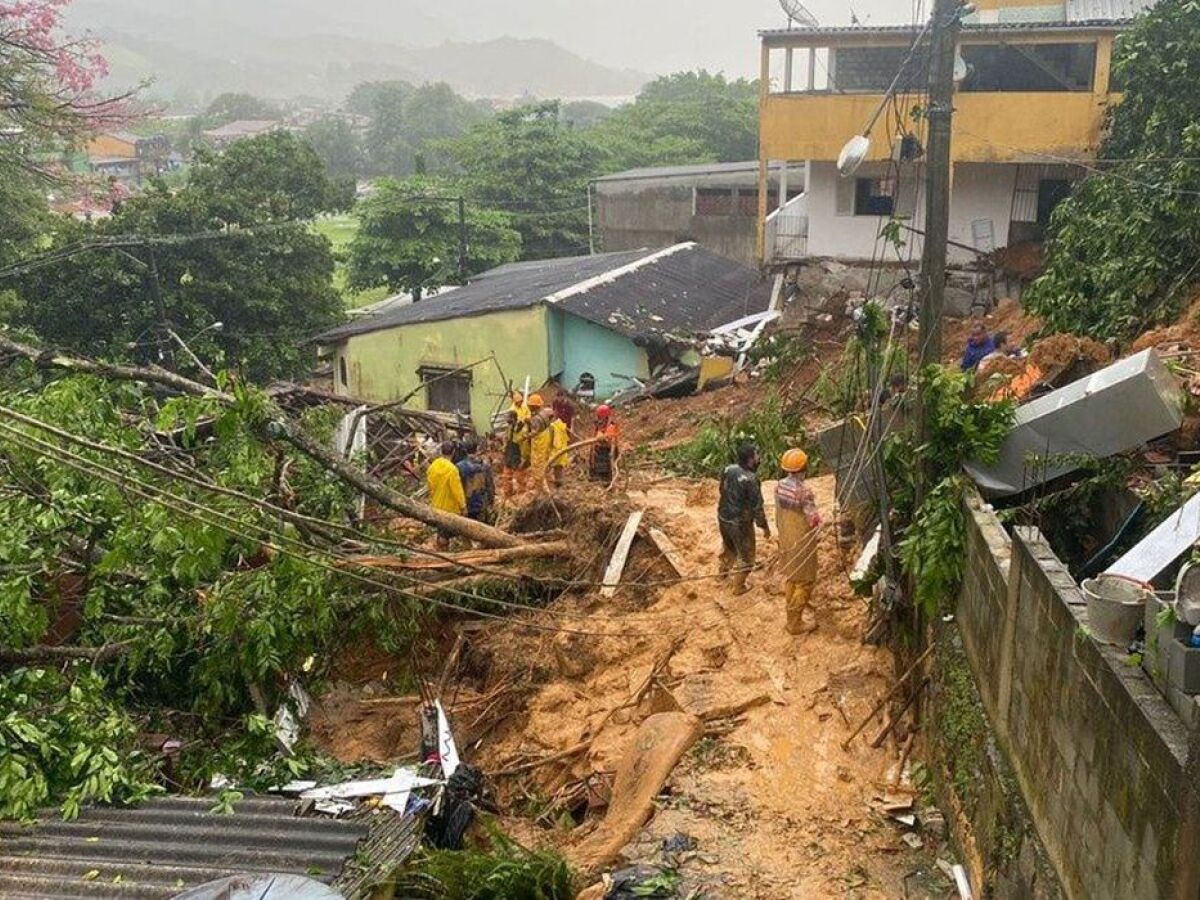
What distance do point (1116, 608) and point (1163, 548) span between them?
0.51 meters

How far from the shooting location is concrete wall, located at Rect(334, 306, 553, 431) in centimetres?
2025

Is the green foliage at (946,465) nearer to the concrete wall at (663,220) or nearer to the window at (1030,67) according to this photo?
the window at (1030,67)

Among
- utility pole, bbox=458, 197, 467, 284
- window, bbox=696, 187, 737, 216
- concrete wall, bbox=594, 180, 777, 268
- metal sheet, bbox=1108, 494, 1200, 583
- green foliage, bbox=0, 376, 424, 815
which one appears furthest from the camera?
window, bbox=696, 187, 737, 216

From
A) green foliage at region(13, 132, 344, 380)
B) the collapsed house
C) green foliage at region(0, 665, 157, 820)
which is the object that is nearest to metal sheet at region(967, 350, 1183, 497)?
green foliage at region(0, 665, 157, 820)

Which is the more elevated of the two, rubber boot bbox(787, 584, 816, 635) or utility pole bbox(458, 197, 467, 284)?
utility pole bbox(458, 197, 467, 284)

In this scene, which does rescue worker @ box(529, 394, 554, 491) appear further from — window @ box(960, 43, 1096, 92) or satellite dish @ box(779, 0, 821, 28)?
window @ box(960, 43, 1096, 92)

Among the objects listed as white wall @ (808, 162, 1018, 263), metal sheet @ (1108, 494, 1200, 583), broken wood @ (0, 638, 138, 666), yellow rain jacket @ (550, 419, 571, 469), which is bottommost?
broken wood @ (0, 638, 138, 666)

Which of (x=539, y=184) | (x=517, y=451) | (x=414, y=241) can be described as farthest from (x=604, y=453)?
(x=539, y=184)

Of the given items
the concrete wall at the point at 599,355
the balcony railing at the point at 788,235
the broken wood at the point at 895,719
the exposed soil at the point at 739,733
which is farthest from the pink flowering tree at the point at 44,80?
the broken wood at the point at 895,719

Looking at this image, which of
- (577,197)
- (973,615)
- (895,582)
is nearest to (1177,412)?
(973,615)

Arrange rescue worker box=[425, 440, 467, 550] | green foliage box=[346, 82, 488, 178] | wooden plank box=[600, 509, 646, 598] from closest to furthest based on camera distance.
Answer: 1. wooden plank box=[600, 509, 646, 598]
2. rescue worker box=[425, 440, 467, 550]
3. green foliage box=[346, 82, 488, 178]

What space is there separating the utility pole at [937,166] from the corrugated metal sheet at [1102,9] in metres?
13.3

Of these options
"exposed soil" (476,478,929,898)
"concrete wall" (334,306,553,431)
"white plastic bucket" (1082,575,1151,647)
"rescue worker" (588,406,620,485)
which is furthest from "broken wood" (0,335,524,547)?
"concrete wall" (334,306,553,431)

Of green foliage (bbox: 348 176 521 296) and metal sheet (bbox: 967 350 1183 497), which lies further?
green foliage (bbox: 348 176 521 296)
